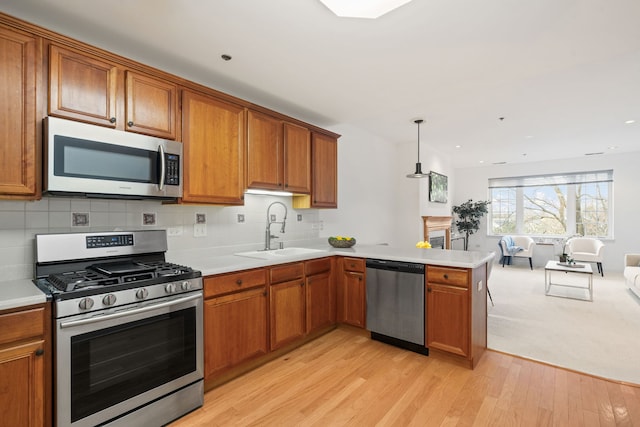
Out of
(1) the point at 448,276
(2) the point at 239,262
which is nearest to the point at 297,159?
(2) the point at 239,262

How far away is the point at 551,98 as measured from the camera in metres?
3.71

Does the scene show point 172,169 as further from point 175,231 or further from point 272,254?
point 272,254

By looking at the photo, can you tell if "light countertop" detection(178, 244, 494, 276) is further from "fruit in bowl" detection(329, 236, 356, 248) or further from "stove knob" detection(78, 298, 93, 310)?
"stove knob" detection(78, 298, 93, 310)

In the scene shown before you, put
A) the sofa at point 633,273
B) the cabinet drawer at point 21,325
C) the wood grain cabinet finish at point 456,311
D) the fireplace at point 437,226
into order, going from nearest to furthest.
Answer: the cabinet drawer at point 21,325
the wood grain cabinet finish at point 456,311
the sofa at point 633,273
the fireplace at point 437,226

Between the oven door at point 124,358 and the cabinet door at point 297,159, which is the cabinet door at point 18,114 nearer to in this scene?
the oven door at point 124,358

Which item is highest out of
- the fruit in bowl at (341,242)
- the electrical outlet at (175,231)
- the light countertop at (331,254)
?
the electrical outlet at (175,231)

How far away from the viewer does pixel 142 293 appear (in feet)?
5.99

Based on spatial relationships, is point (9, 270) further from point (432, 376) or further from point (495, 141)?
point (495, 141)

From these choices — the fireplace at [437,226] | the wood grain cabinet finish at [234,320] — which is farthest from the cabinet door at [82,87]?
the fireplace at [437,226]

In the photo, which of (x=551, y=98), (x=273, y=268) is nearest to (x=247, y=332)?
(x=273, y=268)

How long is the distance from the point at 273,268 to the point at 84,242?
1.33m

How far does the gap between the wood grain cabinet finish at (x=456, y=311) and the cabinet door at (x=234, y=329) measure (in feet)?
4.69

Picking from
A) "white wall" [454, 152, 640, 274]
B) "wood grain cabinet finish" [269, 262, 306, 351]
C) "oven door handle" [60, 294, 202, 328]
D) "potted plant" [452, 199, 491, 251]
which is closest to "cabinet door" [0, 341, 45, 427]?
"oven door handle" [60, 294, 202, 328]

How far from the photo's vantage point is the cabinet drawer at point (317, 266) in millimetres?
3047
